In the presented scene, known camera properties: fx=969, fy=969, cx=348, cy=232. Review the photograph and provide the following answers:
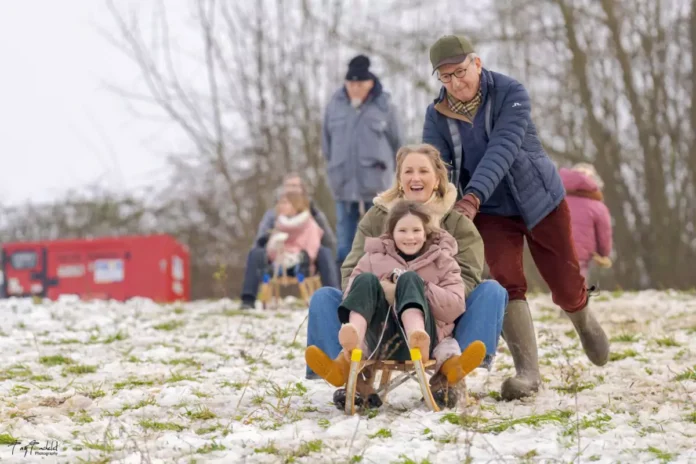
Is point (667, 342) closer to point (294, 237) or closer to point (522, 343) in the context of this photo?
point (522, 343)

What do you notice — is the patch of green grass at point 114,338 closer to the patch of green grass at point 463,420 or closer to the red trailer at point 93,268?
the patch of green grass at point 463,420

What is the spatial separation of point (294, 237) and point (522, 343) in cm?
541

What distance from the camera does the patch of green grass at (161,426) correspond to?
400 cm

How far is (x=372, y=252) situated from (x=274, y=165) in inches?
517

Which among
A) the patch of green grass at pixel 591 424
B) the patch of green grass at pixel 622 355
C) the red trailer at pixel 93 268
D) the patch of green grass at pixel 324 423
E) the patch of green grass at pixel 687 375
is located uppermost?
the patch of green grass at pixel 591 424

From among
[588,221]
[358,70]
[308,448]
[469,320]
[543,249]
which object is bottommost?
[308,448]

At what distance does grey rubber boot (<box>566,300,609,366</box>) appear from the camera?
514 cm

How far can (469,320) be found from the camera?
4285 millimetres

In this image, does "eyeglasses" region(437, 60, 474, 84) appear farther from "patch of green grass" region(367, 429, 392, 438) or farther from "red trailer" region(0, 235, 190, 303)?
"red trailer" region(0, 235, 190, 303)

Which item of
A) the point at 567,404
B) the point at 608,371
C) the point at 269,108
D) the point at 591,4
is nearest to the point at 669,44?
the point at 591,4

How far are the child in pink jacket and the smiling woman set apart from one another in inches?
179

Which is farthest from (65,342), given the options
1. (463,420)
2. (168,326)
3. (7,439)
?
(463,420)

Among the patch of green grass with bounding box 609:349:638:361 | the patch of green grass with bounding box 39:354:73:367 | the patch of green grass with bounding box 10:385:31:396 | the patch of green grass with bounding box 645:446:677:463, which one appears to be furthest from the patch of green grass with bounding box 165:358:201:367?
the patch of green grass with bounding box 645:446:677:463

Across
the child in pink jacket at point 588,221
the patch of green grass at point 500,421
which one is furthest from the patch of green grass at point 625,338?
the patch of green grass at point 500,421
